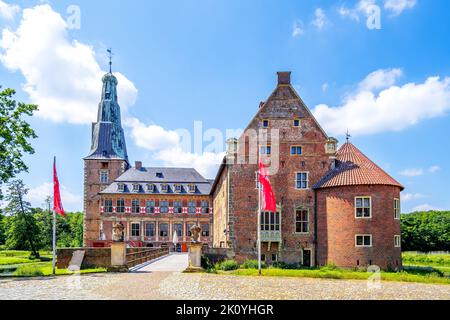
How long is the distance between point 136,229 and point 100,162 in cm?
1062

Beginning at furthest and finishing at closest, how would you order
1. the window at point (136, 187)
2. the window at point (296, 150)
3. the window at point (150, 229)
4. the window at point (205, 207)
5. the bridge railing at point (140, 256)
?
the window at point (205, 207), the window at point (136, 187), the window at point (150, 229), the window at point (296, 150), the bridge railing at point (140, 256)

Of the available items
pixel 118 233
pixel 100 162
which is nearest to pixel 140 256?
pixel 118 233

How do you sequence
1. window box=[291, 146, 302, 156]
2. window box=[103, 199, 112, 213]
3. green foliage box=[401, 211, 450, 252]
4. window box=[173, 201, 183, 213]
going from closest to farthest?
window box=[291, 146, 302, 156] < window box=[103, 199, 112, 213] < window box=[173, 201, 183, 213] < green foliage box=[401, 211, 450, 252]

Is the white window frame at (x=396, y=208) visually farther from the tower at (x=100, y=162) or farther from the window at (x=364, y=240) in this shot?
the tower at (x=100, y=162)

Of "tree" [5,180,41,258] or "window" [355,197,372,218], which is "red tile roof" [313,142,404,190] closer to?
"window" [355,197,372,218]

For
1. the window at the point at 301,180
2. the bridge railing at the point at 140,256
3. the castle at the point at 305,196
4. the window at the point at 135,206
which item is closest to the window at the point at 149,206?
the window at the point at 135,206

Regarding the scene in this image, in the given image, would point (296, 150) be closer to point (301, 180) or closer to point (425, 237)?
point (301, 180)

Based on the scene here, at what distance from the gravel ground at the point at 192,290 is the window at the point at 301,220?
13042mm

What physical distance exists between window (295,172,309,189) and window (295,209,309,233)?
5.31 feet

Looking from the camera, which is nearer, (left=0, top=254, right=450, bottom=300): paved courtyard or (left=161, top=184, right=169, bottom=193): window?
(left=0, top=254, right=450, bottom=300): paved courtyard

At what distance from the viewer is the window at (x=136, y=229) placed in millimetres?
53244

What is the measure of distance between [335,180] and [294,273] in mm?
10035

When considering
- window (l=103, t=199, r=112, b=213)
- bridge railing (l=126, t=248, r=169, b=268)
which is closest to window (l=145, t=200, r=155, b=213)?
window (l=103, t=199, r=112, b=213)

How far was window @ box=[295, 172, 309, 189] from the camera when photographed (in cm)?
3053
